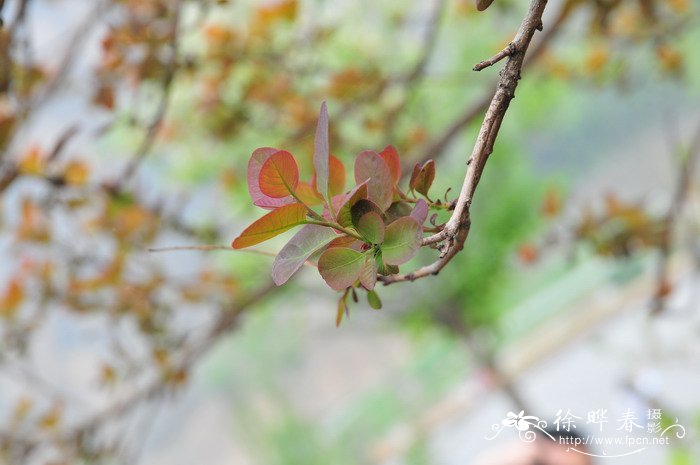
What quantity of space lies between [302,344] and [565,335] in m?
1.58

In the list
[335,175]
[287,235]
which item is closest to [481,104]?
[335,175]

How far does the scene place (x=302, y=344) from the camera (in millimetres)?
4320

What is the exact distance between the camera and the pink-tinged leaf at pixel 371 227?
0.79 feet

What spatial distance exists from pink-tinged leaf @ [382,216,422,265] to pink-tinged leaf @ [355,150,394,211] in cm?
1

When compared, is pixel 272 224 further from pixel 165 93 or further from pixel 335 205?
pixel 165 93

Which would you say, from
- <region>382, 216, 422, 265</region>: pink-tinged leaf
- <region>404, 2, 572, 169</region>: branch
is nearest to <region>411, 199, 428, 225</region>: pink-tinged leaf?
<region>382, 216, 422, 265</region>: pink-tinged leaf

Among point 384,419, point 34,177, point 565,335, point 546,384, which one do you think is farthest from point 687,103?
point 34,177

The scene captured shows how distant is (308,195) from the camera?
0.89 feet

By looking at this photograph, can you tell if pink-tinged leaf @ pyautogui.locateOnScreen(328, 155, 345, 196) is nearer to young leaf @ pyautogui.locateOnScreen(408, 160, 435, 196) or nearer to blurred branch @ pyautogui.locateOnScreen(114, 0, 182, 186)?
young leaf @ pyautogui.locateOnScreen(408, 160, 435, 196)

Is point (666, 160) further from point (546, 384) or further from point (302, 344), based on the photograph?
point (302, 344)

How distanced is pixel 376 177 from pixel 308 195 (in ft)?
0.12

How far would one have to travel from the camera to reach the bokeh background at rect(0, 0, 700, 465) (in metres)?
0.93

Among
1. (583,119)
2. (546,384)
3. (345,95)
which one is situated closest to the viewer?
(345,95)

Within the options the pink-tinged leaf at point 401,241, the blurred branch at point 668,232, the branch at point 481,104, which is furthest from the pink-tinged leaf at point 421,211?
the blurred branch at point 668,232
